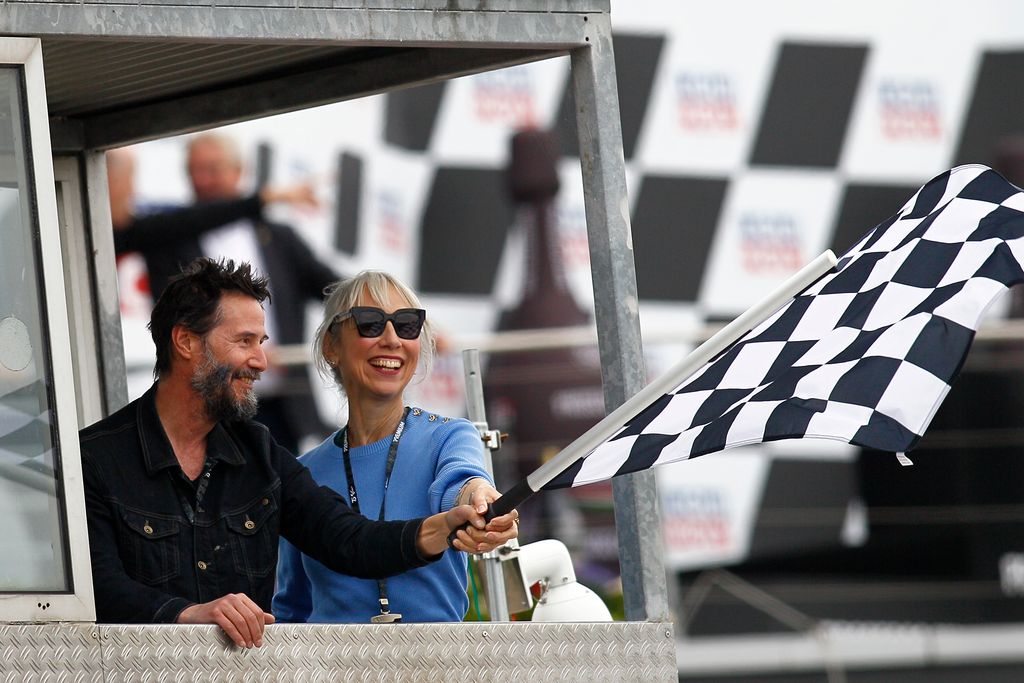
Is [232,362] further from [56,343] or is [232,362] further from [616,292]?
[616,292]

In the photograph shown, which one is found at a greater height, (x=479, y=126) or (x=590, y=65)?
(x=479, y=126)

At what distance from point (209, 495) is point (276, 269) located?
3.48 metres

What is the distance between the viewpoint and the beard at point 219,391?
2514mm

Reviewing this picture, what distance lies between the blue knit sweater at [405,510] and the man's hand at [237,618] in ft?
1.70

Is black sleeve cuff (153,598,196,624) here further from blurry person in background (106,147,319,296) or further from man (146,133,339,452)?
man (146,133,339,452)

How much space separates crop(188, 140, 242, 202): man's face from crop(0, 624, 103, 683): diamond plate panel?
13.8 ft

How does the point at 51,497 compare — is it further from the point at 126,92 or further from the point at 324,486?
the point at 126,92

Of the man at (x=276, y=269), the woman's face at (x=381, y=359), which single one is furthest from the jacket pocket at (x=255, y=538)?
the man at (x=276, y=269)

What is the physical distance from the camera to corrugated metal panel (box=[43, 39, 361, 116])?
2.61m

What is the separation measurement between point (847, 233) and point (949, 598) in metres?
1.85

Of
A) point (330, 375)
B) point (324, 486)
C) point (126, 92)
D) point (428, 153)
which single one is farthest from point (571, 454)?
point (428, 153)

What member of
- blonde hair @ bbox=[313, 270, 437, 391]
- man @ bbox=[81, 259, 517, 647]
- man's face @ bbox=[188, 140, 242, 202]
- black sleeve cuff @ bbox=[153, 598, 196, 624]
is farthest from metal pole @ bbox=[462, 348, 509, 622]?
man's face @ bbox=[188, 140, 242, 202]

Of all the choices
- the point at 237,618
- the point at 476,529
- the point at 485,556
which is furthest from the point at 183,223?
the point at 237,618

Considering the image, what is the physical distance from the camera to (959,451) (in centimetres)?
709
